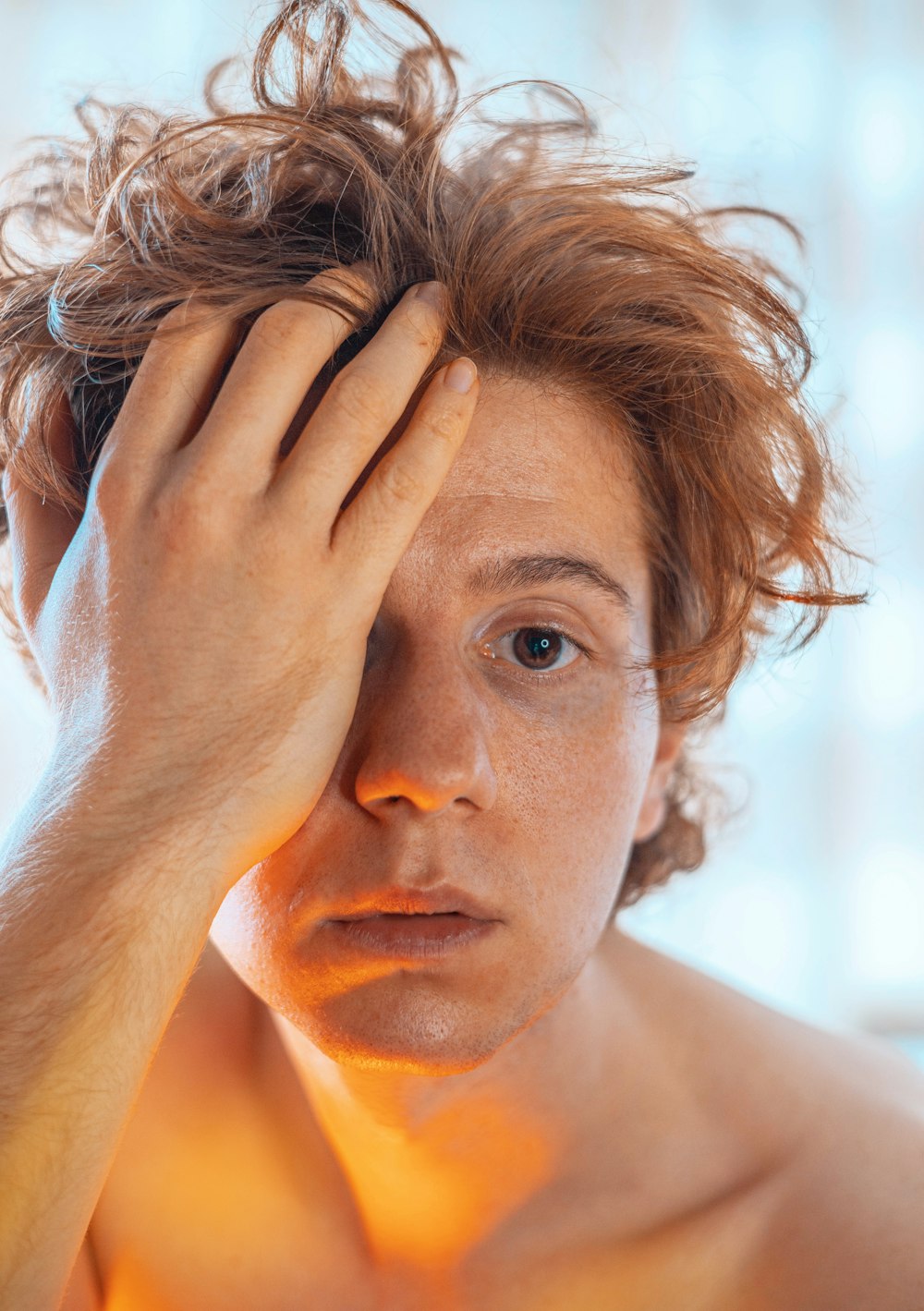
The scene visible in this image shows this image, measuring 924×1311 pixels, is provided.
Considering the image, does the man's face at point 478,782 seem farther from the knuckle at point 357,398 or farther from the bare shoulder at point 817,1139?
the bare shoulder at point 817,1139

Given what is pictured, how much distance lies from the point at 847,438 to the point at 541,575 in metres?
1.71

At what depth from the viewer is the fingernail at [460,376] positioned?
828mm

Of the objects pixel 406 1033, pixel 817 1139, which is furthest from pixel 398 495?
pixel 817 1139

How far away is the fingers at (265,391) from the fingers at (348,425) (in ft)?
0.05

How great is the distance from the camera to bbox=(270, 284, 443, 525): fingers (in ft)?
2.48

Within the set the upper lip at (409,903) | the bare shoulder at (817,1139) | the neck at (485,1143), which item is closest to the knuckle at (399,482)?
the upper lip at (409,903)

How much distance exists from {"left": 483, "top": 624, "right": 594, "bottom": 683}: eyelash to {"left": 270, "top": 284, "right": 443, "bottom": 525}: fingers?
0.18 m

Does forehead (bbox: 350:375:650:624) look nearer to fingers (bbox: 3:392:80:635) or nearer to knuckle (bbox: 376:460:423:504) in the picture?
knuckle (bbox: 376:460:423:504)

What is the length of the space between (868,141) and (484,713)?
2216 millimetres

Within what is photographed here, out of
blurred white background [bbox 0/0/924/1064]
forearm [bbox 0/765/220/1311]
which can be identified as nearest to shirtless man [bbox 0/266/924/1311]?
forearm [bbox 0/765/220/1311]

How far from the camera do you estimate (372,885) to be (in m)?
0.79

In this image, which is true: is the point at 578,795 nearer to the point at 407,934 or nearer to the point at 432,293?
the point at 407,934

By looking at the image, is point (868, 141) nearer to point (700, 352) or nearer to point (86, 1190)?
point (700, 352)

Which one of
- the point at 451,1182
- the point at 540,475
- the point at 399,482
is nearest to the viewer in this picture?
the point at 399,482
